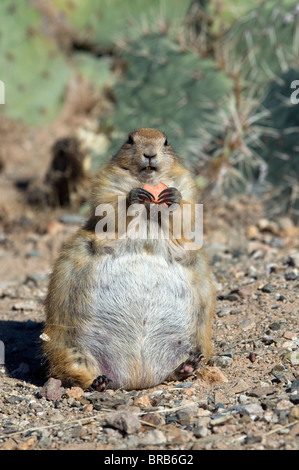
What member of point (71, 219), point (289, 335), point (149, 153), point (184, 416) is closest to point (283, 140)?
point (71, 219)

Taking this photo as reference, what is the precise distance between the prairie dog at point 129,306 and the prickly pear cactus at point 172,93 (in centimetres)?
420

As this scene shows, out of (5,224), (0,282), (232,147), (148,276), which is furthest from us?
(5,224)

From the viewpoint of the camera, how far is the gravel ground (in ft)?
12.6

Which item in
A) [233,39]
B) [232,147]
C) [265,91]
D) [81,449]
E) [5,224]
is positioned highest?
[233,39]

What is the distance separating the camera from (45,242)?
8812 mm

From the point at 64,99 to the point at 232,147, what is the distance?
4.06m

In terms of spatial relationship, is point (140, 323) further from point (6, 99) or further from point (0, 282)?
point (6, 99)

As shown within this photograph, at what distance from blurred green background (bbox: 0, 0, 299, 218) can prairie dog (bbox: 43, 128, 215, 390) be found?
375 cm

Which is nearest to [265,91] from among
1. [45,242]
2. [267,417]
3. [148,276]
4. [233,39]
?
[233,39]

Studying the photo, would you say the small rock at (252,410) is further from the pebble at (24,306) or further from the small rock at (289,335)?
the pebble at (24,306)

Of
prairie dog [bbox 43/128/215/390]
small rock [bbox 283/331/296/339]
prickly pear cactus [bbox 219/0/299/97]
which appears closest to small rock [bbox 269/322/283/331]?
small rock [bbox 283/331/296/339]

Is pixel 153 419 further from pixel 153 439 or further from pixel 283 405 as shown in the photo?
pixel 283 405

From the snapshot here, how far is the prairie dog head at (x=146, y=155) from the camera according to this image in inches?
187

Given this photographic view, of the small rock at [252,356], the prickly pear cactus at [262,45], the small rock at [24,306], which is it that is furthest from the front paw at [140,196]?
the prickly pear cactus at [262,45]
